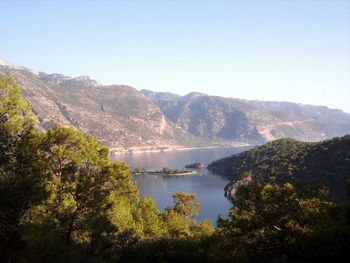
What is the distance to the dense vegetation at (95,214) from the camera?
59.6ft

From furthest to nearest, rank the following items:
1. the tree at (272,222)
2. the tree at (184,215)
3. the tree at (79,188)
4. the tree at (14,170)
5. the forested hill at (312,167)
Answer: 1. the forested hill at (312,167)
2. the tree at (184,215)
3. the tree at (79,188)
4. the tree at (272,222)
5. the tree at (14,170)

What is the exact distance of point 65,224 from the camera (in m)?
21.5

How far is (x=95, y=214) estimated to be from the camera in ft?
74.2

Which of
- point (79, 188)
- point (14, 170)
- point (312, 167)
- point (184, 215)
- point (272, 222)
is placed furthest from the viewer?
point (312, 167)

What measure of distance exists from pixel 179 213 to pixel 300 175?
81.0 m

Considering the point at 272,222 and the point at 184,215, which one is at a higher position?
the point at 272,222

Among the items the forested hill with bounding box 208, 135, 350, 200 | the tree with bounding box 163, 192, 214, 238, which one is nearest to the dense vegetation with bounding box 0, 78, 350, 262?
the tree with bounding box 163, 192, 214, 238

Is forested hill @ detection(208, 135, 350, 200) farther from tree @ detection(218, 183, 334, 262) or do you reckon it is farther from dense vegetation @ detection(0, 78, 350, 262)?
dense vegetation @ detection(0, 78, 350, 262)

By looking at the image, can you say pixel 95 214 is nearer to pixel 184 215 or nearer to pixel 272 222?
pixel 272 222

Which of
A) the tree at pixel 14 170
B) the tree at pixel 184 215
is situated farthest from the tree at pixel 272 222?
the tree at pixel 184 215

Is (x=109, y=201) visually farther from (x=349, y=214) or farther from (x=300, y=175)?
(x=300, y=175)

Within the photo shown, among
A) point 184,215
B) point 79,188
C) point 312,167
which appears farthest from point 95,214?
point 312,167

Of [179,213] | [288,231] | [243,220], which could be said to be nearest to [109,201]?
[243,220]

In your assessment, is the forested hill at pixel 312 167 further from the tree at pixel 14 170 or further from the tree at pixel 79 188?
the tree at pixel 14 170
